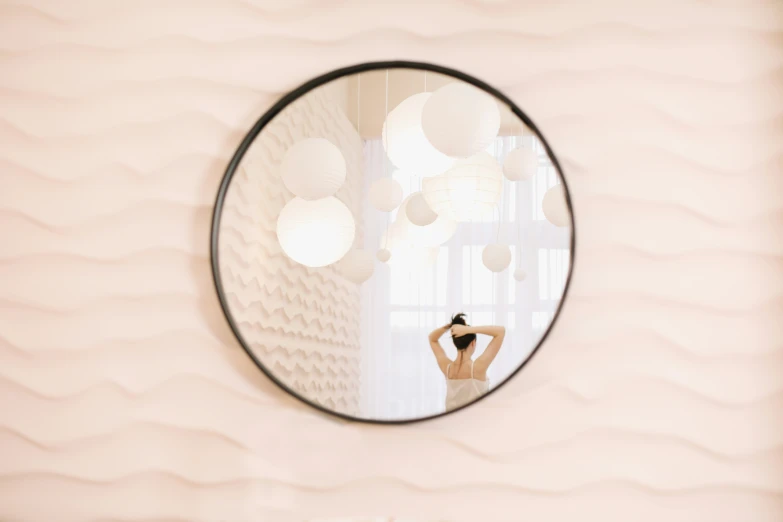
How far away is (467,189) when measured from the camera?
1.25 metres

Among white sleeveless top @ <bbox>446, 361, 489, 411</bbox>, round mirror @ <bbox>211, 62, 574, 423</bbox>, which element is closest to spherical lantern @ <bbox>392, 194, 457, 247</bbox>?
round mirror @ <bbox>211, 62, 574, 423</bbox>

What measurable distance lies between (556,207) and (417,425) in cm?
54

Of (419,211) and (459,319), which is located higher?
(419,211)

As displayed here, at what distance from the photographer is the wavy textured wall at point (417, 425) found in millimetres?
1215

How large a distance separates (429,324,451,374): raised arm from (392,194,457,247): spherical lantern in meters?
0.18

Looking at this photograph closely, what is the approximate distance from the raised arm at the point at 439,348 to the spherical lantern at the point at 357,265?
0.18 meters

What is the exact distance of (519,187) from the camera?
49.0 inches

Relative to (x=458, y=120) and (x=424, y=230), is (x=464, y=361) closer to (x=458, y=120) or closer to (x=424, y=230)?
(x=424, y=230)

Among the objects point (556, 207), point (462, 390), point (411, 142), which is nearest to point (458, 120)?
point (411, 142)

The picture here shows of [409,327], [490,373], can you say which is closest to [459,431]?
[490,373]

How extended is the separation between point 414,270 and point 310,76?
1.66ft

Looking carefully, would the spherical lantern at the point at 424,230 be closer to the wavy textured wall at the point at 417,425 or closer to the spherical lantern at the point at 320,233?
the spherical lantern at the point at 320,233

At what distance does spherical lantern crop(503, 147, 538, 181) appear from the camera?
49.1 inches

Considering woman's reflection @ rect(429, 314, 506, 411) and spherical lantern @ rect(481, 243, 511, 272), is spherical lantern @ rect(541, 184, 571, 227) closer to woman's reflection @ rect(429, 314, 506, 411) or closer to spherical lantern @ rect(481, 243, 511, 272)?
spherical lantern @ rect(481, 243, 511, 272)
